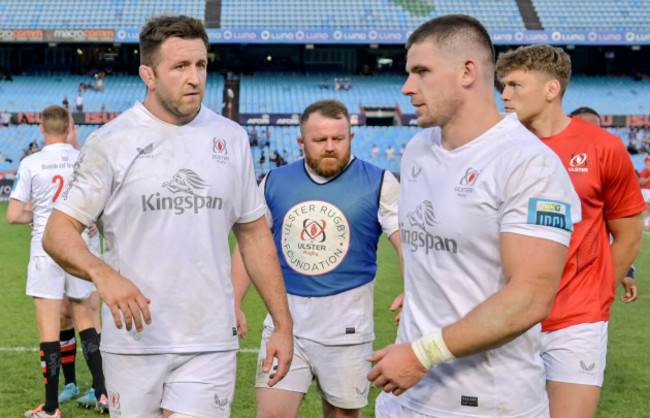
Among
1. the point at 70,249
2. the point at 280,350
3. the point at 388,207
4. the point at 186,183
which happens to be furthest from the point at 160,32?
the point at 388,207

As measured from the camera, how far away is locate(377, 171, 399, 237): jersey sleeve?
523 centimetres

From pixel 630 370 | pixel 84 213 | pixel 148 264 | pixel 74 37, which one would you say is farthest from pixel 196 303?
pixel 74 37

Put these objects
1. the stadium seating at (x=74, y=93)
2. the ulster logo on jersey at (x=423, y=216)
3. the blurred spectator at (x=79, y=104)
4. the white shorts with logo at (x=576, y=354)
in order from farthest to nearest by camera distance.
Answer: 1. the stadium seating at (x=74, y=93)
2. the blurred spectator at (x=79, y=104)
3. the white shorts with logo at (x=576, y=354)
4. the ulster logo on jersey at (x=423, y=216)

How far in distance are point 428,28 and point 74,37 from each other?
4377 centimetres

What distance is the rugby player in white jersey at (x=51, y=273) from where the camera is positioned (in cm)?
671

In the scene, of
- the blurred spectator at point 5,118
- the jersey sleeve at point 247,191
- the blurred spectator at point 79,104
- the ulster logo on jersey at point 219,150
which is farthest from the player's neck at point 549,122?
the blurred spectator at point 5,118

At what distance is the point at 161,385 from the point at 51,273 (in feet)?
11.1

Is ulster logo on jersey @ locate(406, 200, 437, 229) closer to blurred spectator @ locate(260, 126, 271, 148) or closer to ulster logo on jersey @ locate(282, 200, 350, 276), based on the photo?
ulster logo on jersey @ locate(282, 200, 350, 276)

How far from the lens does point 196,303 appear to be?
3.82 meters

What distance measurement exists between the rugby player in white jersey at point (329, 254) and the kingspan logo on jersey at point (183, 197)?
139cm

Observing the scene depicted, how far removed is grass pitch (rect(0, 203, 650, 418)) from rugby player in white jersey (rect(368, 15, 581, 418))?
3.91 metres

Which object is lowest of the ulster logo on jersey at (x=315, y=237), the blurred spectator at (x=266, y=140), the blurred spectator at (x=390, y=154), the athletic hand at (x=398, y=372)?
the athletic hand at (x=398, y=372)

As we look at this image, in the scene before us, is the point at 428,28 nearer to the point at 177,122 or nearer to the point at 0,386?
the point at 177,122

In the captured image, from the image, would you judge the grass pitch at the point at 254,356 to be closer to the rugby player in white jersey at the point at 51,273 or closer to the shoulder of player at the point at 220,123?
the rugby player in white jersey at the point at 51,273
